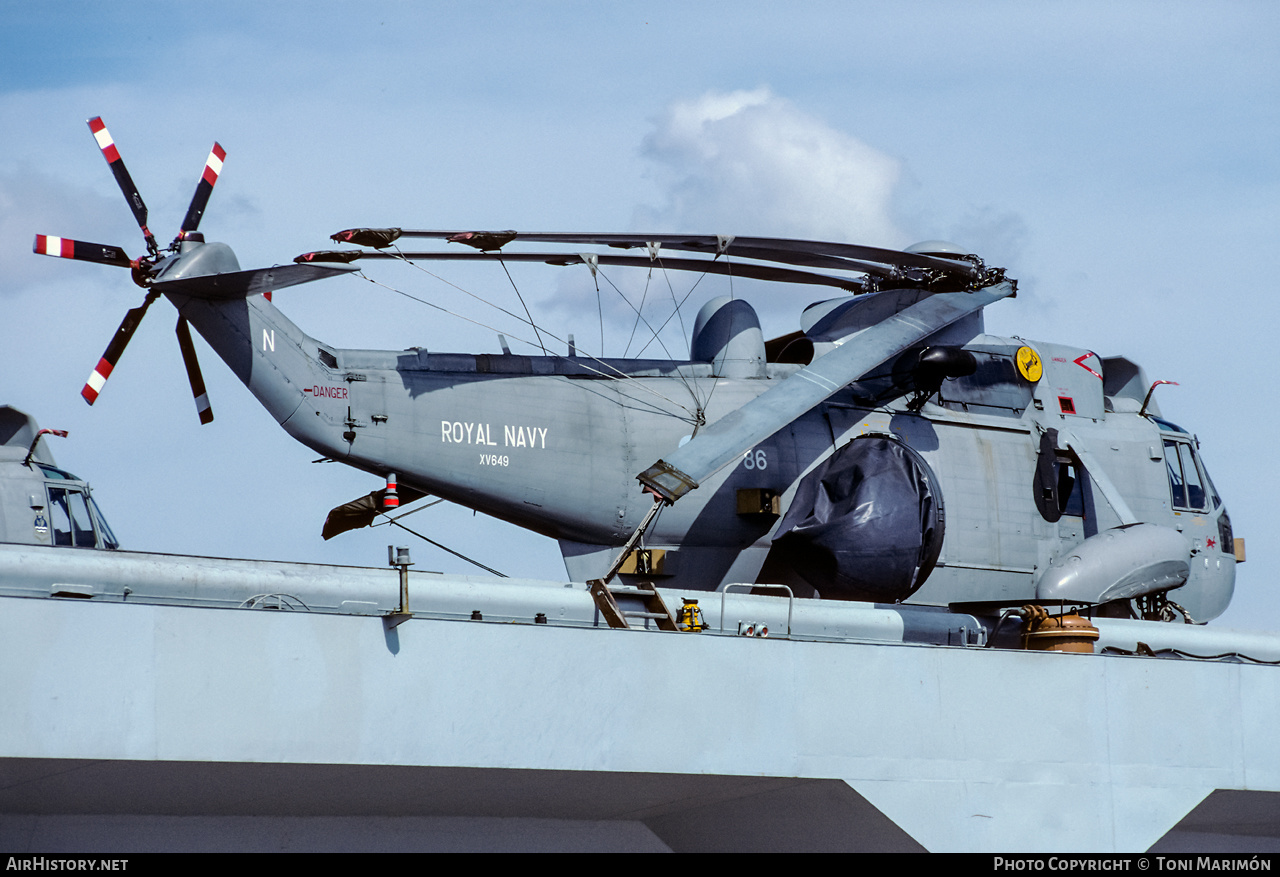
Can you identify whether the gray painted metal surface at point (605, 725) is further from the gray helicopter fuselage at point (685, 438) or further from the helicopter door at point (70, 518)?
the helicopter door at point (70, 518)

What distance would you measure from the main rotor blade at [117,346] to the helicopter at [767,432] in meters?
0.03

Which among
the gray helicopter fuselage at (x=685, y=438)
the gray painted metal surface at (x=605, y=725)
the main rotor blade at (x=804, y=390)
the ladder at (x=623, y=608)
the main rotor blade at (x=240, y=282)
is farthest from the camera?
the gray helicopter fuselage at (x=685, y=438)

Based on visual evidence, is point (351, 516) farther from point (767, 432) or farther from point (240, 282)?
point (767, 432)

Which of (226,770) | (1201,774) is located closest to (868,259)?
(1201,774)

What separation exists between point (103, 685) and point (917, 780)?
585cm

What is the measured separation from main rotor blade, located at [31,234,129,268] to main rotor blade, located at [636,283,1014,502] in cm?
503

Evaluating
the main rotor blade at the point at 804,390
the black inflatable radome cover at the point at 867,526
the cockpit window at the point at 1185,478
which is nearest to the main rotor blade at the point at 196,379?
the main rotor blade at the point at 804,390

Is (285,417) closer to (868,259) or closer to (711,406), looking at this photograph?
(711,406)

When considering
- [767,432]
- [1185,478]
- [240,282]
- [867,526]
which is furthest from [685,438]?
[1185,478]

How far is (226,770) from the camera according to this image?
321 inches

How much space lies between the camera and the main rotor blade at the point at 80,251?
1133cm

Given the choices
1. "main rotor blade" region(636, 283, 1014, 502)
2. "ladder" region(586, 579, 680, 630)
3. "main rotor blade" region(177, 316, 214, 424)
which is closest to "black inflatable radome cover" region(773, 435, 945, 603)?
"main rotor blade" region(636, 283, 1014, 502)

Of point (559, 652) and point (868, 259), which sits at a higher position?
point (868, 259)

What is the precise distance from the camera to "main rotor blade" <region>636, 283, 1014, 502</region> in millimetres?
11555
